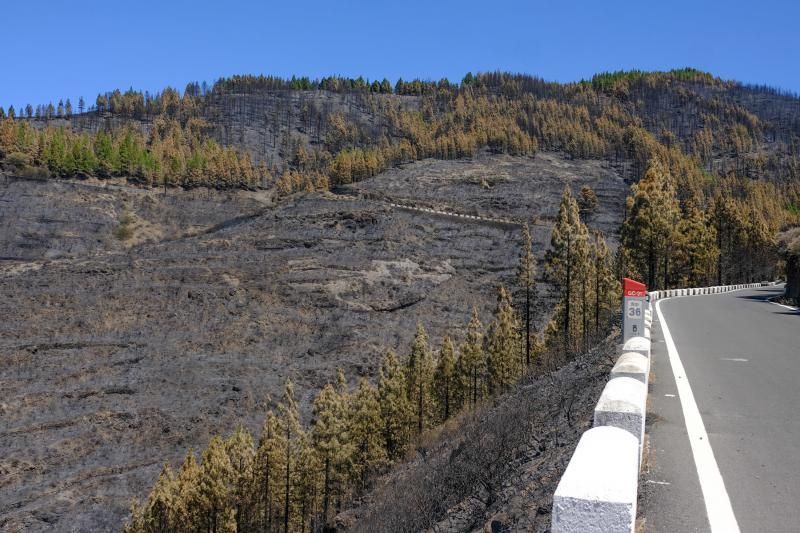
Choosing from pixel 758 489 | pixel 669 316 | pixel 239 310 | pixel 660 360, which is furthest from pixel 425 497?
pixel 239 310

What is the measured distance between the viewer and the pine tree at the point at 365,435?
4166cm

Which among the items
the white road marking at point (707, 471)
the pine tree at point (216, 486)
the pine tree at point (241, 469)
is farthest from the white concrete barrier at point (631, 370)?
the pine tree at point (241, 469)

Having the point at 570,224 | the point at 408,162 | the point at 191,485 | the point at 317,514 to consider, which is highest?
the point at 408,162

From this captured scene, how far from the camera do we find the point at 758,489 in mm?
5492

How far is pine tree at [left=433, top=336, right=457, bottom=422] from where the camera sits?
4753 cm

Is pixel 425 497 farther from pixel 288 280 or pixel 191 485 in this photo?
pixel 288 280

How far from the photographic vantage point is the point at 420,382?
45.6m

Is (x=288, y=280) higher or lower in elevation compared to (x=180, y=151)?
lower

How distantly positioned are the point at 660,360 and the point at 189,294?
64058mm

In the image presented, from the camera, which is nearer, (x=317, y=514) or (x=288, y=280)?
(x=317, y=514)

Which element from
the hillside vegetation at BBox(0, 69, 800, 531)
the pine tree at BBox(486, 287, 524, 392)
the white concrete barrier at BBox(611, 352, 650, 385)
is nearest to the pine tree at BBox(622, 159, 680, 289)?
the hillside vegetation at BBox(0, 69, 800, 531)

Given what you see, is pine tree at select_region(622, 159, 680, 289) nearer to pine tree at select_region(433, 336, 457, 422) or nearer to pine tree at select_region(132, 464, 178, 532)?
pine tree at select_region(433, 336, 457, 422)

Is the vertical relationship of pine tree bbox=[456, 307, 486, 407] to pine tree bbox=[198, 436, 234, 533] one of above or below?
above

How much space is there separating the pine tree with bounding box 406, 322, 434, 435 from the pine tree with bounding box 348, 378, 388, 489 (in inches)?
146
